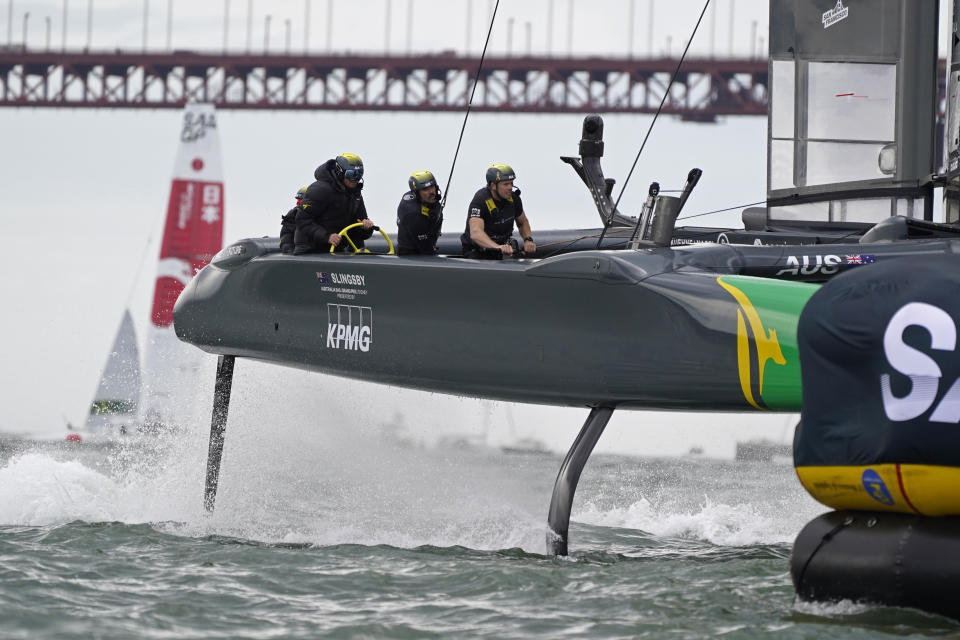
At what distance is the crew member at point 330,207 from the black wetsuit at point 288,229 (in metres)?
0.09

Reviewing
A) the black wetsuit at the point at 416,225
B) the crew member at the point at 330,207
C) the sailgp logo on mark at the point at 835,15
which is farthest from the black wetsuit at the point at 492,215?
the sailgp logo on mark at the point at 835,15

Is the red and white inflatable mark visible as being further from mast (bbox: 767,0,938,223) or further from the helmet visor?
the helmet visor

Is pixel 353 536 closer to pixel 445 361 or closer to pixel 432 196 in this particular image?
pixel 445 361

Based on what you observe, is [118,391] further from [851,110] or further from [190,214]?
[851,110]

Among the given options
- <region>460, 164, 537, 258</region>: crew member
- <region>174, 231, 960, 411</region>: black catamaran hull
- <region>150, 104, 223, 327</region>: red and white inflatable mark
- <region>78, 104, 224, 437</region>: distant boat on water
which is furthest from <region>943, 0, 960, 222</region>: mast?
<region>150, 104, 223, 327</region>: red and white inflatable mark

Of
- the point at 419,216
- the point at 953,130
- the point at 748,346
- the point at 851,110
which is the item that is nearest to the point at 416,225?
the point at 419,216

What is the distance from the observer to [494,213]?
20.0 ft

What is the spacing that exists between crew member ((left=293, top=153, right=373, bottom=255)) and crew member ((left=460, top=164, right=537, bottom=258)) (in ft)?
1.69

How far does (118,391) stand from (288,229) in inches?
697

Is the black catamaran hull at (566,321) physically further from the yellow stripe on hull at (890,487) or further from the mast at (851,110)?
the mast at (851,110)

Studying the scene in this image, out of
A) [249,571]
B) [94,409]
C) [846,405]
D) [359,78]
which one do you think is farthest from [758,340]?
[359,78]

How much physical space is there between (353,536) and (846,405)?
2.41m

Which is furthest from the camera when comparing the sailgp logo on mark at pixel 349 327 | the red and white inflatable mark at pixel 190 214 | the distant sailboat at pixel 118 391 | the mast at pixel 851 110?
the distant sailboat at pixel 118 391

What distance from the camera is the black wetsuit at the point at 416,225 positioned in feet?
19.4
